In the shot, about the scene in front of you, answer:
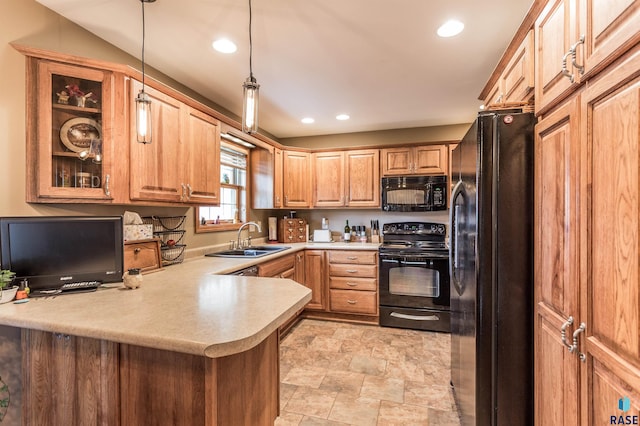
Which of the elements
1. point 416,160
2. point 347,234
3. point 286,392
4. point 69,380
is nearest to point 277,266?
point 286,392

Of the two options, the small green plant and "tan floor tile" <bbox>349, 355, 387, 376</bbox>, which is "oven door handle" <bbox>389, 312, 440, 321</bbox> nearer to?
"tan floor tile" <bbox>349, 355, 387, 376</bbox>

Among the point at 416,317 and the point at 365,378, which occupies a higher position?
the point at 416,317

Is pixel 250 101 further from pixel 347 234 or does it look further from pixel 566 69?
pixel 347 234

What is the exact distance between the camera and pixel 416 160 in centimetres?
382

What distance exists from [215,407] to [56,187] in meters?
1.51

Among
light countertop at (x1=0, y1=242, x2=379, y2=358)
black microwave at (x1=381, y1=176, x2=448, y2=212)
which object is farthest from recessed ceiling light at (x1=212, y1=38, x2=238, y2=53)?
black microwave at (x1=381, y1=176, x2=448, y2=212)

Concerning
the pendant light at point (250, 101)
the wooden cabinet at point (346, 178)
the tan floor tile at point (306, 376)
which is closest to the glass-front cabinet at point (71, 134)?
the pendant light at point (250, 101)

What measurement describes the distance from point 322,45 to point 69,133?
1.67 meters

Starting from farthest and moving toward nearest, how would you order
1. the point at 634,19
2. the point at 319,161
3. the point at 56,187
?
the point at 319,161, the point at 56,187, the point at 634,19

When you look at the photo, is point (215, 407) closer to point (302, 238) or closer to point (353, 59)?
point (353, 59)

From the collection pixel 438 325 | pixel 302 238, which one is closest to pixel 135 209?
pixel 302 238

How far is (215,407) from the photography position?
987mm

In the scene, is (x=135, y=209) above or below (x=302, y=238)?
above

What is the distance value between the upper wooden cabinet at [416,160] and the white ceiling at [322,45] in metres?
0.69
